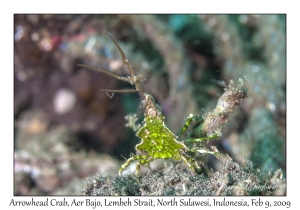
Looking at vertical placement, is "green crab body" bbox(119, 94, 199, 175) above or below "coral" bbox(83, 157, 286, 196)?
above

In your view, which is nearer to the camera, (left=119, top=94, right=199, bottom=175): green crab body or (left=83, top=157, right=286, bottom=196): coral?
(left=83, top=157, right=286, bottom=196): coral

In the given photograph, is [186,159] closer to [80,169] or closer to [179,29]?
[80,169]

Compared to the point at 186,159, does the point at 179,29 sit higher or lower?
higher

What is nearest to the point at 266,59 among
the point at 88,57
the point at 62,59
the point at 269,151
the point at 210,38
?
the point at 210,38

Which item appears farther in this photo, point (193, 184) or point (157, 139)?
point (157, 139)

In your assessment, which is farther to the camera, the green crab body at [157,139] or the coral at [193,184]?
the green crab body at [157,139]

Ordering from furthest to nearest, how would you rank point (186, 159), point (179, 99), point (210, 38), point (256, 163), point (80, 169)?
1. point (210, 38)
2. point (179, 99)
3. point (80, 169)
4. point (256, 163)
5. point (186, 159)

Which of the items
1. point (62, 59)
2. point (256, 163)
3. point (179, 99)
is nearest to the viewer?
point (256, 163)

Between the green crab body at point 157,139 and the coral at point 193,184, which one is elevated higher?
the green crab body at point 157,139

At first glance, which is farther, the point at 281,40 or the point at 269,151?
the point at 281,40

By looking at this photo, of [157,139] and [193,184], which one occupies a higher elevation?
[157,139]
